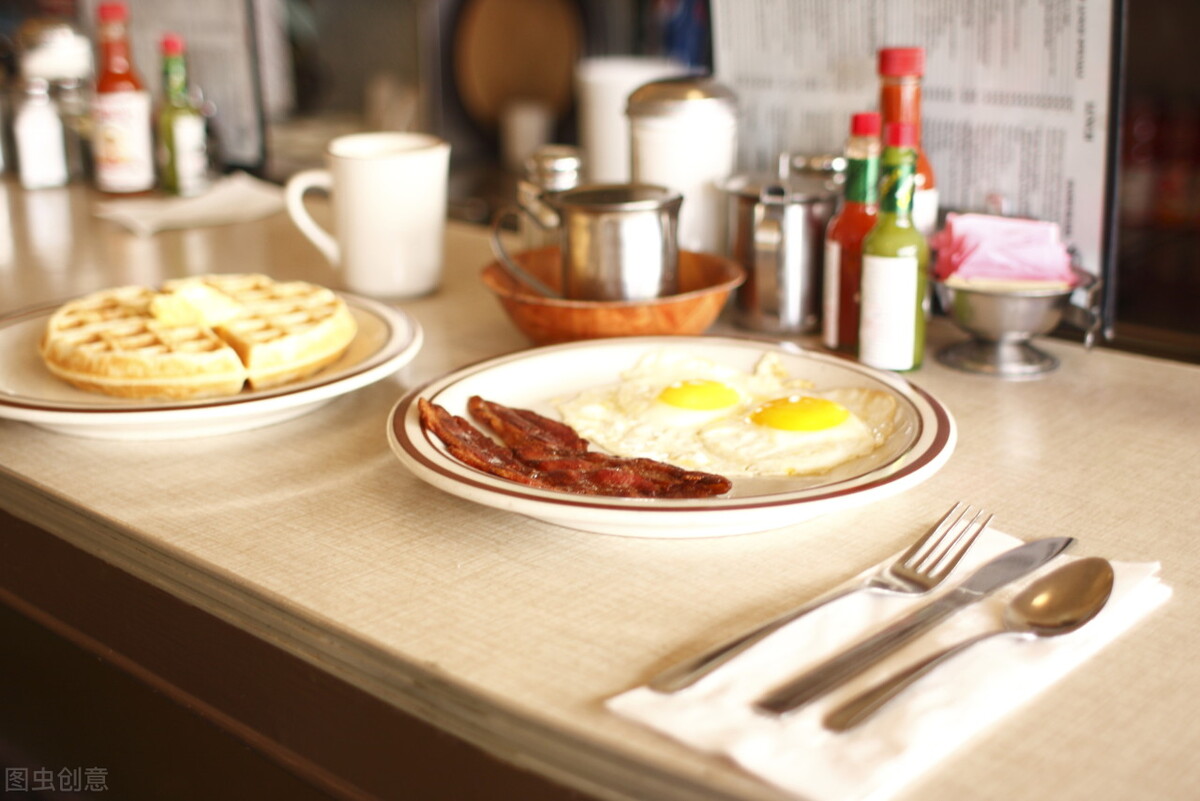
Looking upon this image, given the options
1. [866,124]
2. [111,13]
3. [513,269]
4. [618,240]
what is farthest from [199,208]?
[866,124]

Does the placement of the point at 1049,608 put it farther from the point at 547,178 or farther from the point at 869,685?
the point at 547,178

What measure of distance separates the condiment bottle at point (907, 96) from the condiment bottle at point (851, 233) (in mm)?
63

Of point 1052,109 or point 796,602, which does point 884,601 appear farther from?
point 1052,109

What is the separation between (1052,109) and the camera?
55.1 inches

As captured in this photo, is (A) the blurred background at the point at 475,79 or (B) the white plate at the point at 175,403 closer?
(B) the white plate at the point at 175,403

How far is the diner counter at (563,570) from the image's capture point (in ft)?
2.24

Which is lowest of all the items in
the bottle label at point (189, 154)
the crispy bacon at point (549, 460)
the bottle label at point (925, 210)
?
the crispy bacon at point (549, 460)

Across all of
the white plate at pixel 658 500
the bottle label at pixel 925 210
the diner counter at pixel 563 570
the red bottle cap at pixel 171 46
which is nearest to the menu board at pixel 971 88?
the bottle label at pixel 925 210

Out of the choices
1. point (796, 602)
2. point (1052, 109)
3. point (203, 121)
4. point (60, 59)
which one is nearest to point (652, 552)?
point (796, 602)

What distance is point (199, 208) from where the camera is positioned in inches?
87.0

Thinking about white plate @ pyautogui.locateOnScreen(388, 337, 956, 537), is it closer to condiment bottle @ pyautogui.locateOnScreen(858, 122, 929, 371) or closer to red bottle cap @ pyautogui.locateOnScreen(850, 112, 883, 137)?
condiment bottle @ pyautogui.locateOnScreen(858, 122, 929, 371)

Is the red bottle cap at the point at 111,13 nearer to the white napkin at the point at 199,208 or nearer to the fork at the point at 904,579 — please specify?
the white napkin at the point at 199,208

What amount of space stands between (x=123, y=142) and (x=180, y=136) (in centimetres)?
13

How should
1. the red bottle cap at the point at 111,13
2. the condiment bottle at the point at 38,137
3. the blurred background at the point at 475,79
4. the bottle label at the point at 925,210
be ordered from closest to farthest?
the bottle label at the point at 925,210
the red bottle cap at the point at 111,13
the condiment bottle at the point at 38,137
the blurred background at the point at 475,79
